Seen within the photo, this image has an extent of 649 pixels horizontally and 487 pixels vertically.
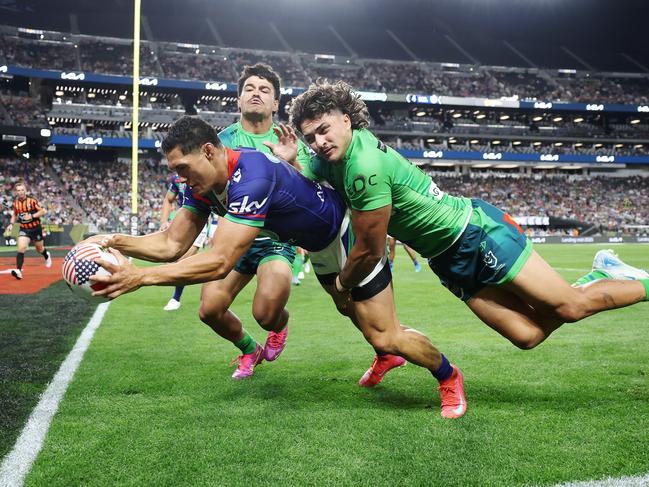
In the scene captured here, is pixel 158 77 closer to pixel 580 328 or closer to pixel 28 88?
pixel 28 88

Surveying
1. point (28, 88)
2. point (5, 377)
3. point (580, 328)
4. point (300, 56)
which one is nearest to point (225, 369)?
point (5, 377)

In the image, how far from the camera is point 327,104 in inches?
142

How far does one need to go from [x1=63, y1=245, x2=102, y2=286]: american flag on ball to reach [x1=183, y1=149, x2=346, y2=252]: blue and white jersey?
2.61 ft

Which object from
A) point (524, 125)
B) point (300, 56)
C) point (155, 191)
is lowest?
point (155, 191)

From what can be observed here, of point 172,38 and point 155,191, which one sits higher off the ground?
point 172,38

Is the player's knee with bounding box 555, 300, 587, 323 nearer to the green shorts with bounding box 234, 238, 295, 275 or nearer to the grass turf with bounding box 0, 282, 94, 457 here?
the green shorts with bounding box 234, 238, 295, 275

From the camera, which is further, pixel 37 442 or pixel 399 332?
pixel 399 332

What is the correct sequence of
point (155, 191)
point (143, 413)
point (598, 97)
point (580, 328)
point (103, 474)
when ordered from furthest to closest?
point (598, 97) → point (155, 191) → point (580, 328) → point (143, 413) → point (103, 474)

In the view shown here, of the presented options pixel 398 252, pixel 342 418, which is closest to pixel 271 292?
pixel 342 418

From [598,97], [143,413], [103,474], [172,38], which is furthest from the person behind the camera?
[598,97]

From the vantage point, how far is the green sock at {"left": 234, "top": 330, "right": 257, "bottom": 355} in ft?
16.7

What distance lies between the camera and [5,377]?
4762mm

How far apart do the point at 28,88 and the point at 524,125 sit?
47.5 m

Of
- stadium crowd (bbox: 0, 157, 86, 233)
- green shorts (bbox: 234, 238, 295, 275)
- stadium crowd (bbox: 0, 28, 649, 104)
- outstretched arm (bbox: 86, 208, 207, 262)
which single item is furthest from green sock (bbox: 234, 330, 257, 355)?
stadium crowd (bbox: 0, 28, 649, 104)
